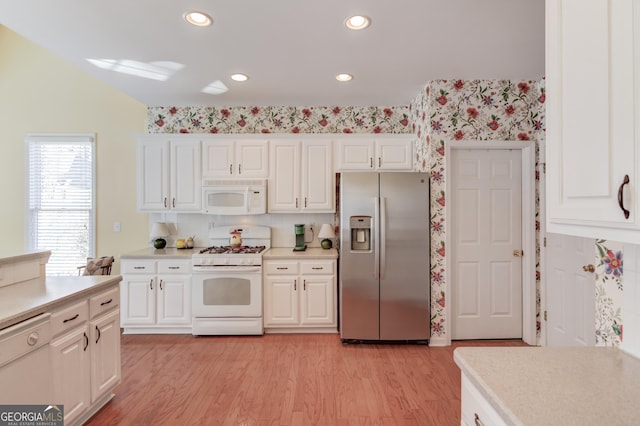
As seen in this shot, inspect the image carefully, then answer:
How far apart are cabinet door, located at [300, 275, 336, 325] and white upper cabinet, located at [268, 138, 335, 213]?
2.79ft

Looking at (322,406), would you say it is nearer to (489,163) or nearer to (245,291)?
(245,291)

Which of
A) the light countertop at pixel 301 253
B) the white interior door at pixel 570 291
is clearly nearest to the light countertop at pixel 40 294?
the light countertop at pixel 301 253

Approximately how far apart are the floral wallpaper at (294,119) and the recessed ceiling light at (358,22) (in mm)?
1793

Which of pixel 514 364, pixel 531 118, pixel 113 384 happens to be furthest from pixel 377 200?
pixel 113 384

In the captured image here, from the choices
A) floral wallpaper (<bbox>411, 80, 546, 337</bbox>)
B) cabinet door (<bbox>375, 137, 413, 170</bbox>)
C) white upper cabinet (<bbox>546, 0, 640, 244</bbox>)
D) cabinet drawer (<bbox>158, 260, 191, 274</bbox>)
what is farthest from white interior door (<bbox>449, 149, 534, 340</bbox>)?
cabinet drawer (<bbox>158, 260, 191, 274</bbox>)

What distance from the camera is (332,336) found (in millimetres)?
3449

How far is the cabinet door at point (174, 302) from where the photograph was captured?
11.3 feet

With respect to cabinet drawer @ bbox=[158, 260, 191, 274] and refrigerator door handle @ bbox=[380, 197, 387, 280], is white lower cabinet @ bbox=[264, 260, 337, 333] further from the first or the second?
cabinet drawer @ bbox=[158, 260, 191, 274]

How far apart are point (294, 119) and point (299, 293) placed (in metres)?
2.15

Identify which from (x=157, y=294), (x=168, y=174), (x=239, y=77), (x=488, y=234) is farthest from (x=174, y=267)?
(x=488, y=234)

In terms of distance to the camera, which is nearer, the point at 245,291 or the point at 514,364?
the point at 514,364

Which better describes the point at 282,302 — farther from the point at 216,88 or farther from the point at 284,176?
the point at 216,88

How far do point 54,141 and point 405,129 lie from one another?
4564 millimetres

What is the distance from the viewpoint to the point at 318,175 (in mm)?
3744
